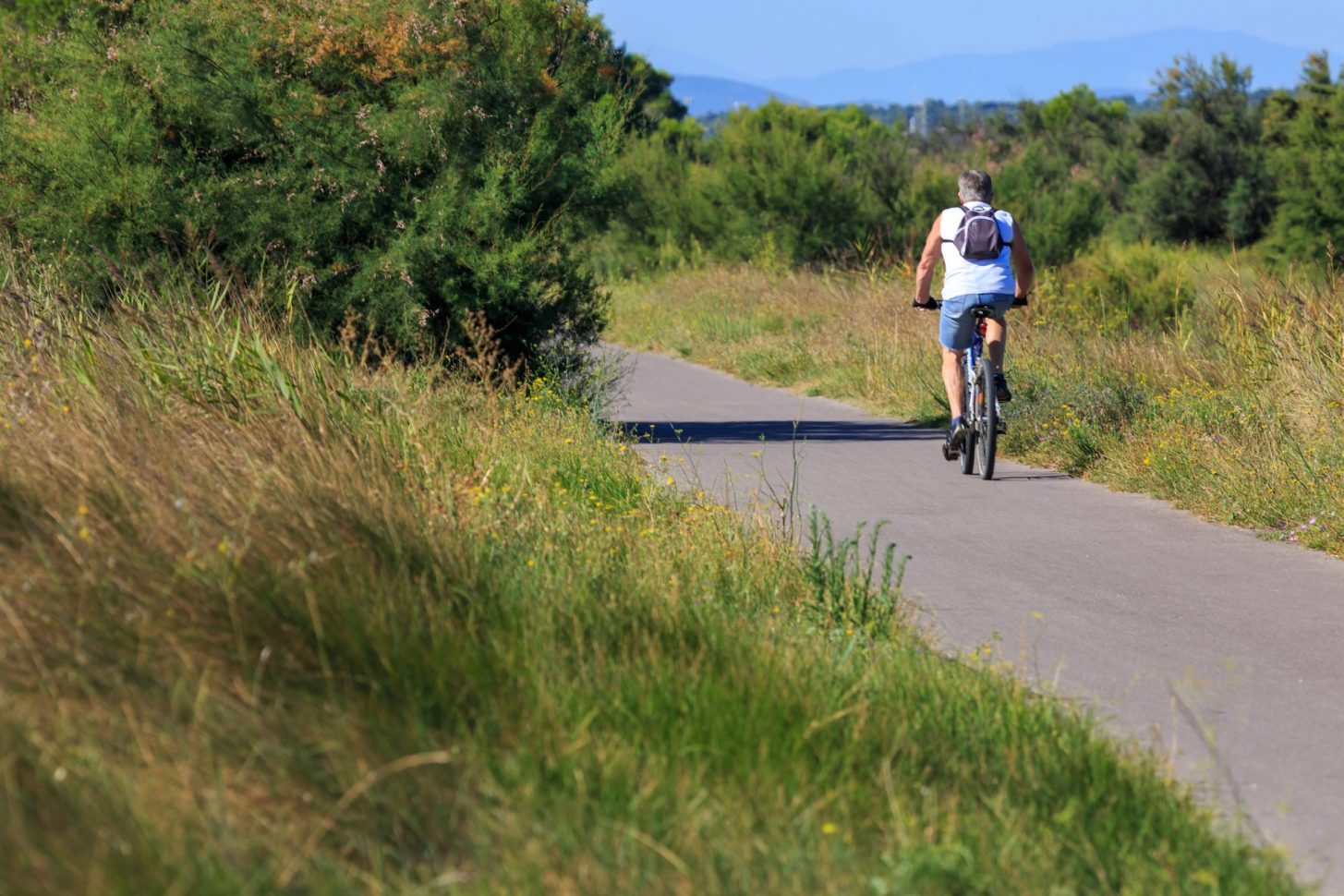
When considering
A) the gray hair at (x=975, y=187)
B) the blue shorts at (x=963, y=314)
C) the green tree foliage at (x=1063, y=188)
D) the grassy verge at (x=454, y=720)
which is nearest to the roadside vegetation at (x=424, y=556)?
the grassy verge at (x=454, y=720)

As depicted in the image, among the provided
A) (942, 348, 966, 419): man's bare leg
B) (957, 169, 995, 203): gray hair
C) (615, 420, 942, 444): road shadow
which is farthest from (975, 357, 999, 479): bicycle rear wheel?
(615, 420, 942, 444): road shadow

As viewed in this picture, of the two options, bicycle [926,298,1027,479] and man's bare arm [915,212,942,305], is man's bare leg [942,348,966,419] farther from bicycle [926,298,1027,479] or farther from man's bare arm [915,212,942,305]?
man's bare arm [915,212,942,305]

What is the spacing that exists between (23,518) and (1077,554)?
17.7 feet

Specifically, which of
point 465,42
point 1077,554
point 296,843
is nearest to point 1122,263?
point 465,42

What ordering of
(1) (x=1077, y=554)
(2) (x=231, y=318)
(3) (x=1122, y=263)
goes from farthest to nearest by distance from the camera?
(3) (x=1122, y=263)
(2) (x=231, y=318)
(1) (x=1077, y=554)

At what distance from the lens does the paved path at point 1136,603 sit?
5.32 metres

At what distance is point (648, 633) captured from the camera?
5336mm

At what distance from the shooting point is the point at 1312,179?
36844mm

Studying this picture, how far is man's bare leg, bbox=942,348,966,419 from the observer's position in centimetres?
1202

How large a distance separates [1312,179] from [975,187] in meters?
27.6

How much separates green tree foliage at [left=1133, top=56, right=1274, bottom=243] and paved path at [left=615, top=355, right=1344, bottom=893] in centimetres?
3187

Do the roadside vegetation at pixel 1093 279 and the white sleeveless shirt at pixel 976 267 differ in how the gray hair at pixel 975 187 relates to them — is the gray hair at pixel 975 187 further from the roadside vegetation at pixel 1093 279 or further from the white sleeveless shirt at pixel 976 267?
the roadside vegetation at pixel 1093 279

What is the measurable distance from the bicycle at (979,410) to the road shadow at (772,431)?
1.92 metres

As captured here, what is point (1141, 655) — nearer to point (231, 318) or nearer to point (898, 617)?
point (898, 617)
